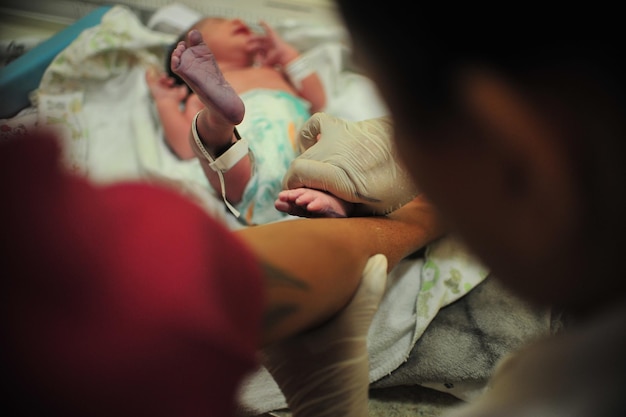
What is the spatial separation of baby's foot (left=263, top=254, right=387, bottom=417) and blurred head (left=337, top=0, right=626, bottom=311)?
124mm

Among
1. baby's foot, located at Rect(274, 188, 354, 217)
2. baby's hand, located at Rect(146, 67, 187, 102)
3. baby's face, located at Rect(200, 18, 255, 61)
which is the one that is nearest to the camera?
baby's foot, located at Rect(274, 188, 354, 217)

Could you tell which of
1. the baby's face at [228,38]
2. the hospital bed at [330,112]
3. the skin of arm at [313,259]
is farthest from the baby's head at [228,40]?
the skin of arm at [313,259]

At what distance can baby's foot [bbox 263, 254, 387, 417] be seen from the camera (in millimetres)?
407

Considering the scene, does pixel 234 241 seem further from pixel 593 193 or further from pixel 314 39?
pixel 314 39

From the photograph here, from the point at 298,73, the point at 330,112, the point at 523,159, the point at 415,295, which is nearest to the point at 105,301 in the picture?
the point at 523,159

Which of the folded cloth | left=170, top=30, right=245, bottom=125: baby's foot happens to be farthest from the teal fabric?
the folded cloth

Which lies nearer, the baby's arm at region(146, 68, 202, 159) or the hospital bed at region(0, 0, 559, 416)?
the hospital bed at region(0, 0, 559, 416)

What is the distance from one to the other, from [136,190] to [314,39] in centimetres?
86

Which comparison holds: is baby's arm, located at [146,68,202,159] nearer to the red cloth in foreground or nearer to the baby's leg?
the baby's leg

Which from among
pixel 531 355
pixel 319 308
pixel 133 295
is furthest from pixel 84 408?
pixel 531 355

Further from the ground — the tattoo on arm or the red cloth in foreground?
the red cloth in foreground

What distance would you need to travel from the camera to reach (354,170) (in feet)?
1.80

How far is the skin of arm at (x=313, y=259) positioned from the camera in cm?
38

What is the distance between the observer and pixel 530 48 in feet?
1.02
